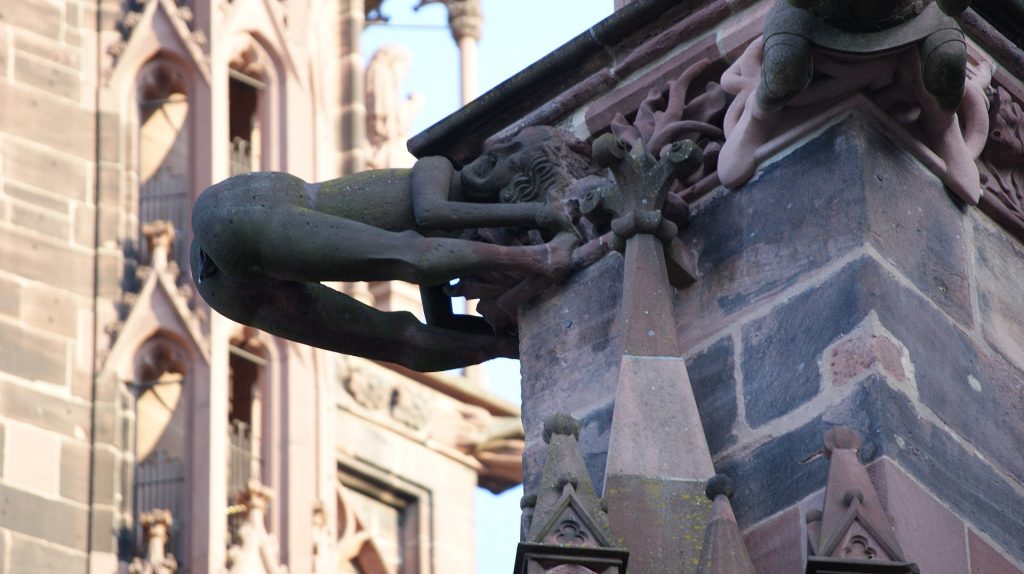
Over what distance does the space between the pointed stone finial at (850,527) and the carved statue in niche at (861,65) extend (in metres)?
1.00

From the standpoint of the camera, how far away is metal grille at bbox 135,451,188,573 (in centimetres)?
2095

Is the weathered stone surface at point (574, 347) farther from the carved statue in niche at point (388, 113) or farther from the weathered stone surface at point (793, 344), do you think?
the carved statue in niche at point (388, 113)

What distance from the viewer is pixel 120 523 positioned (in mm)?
20703

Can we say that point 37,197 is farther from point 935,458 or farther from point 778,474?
point 935,458

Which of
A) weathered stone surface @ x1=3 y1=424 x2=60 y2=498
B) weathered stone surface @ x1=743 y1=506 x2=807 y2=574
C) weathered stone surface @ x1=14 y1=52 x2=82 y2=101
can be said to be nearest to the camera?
weathered stone surface @ x1=743 y1=506 x2=807 y2=574

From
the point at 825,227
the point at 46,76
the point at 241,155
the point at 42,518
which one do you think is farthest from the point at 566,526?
the point at 241,155

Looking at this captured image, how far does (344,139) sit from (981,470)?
17244 millimetres

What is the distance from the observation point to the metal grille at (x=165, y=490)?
20953 millimetres

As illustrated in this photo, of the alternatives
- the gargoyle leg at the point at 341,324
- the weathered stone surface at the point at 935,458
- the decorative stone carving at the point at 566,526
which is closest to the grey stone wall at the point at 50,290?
the gargoyle leg at the point at 341,324

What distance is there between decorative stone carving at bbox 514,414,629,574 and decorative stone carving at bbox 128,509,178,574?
12908mm

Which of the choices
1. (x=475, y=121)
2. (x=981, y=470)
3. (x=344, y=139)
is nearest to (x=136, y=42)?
(x=344, y=139)

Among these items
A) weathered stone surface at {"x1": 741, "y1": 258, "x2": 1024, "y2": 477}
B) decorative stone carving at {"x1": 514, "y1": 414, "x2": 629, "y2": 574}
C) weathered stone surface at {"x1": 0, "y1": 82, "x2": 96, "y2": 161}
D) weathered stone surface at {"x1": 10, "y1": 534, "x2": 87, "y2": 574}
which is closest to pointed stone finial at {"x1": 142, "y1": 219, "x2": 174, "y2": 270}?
weathered stone surface at {"x1": 0, "y1": 82, "x2": 96, "y2": 161}

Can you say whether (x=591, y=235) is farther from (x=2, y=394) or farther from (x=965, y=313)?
(x=2, y=394)

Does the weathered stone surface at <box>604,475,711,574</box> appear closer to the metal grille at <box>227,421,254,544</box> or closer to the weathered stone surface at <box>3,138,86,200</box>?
the metal grille at <box>227,421,254,544</box>
